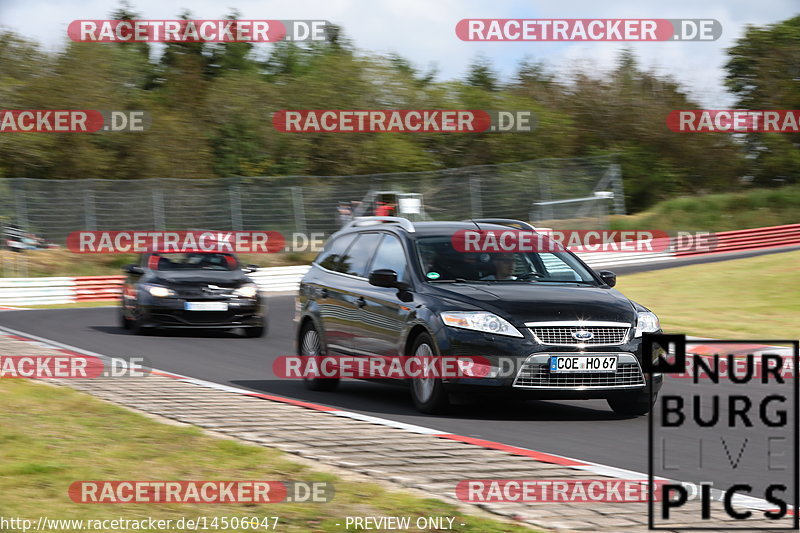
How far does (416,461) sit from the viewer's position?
7.15 meters

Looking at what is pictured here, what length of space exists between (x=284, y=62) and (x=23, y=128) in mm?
20616

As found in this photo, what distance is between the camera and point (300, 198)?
33000mm

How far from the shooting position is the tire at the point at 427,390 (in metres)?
9.42

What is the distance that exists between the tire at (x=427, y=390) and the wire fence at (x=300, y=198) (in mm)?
22487

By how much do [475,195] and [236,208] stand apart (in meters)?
6.87

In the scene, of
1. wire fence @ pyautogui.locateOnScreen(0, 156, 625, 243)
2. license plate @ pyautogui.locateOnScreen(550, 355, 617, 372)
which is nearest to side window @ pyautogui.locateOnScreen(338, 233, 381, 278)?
license plate @ pyautogui.locateOnScreen(550, 355, 617, 372)

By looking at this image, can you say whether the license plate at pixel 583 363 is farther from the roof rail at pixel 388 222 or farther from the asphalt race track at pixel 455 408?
the roof rail at pixel 388 222

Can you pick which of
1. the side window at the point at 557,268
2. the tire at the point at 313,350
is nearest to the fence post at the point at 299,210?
the tire at the point at 313,350

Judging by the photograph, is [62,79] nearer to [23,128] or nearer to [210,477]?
[23,128]

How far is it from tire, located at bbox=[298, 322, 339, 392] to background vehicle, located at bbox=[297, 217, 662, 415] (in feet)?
1.04

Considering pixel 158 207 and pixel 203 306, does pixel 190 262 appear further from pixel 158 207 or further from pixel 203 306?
pixel 158 207

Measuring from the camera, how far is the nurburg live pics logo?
18.6 feet

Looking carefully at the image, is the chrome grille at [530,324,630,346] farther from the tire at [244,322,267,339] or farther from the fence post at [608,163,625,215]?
the fence post at [608,163,625,215]

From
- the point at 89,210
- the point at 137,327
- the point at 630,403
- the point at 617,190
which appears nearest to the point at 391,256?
the point at 630,403
